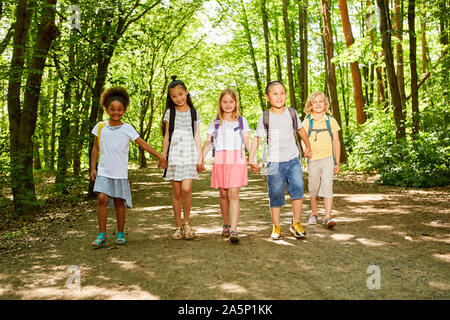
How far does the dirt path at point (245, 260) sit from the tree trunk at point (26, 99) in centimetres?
199

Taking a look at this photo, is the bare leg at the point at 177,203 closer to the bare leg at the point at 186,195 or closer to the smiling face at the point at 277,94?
the bare leg at the point at 186,195

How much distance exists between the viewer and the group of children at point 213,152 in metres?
5.59

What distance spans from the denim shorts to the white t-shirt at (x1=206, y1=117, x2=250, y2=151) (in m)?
0.56

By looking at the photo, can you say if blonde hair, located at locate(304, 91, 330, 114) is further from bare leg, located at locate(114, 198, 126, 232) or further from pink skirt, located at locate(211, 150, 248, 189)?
bare leg, located at locate(114, 198, 126, 232)

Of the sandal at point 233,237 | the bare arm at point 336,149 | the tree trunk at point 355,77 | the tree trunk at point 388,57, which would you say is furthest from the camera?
the tree trunk at point 355,77

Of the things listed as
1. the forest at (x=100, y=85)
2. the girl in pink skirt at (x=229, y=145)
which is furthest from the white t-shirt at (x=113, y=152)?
the forest at (x=100, y=85)

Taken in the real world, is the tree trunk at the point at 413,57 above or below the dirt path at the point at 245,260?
→ above

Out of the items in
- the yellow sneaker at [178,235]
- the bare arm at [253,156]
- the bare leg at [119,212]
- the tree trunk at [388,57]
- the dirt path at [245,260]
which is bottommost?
the dirt path at [245,260]

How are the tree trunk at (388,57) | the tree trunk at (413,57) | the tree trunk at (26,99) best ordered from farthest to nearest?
the tree trunk at (413,57) → the tree trunk at (388,57) → the tree trunk at (26,99)

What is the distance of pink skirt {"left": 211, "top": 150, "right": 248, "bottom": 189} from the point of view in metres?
5.60

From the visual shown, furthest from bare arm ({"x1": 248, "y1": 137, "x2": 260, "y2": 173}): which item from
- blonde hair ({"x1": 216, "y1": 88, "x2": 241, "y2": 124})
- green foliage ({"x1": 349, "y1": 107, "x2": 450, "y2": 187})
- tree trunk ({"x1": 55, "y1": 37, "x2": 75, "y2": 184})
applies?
green foliage ({"x1": 349, "y1": 107, "x2": 450, "y2": 187})
